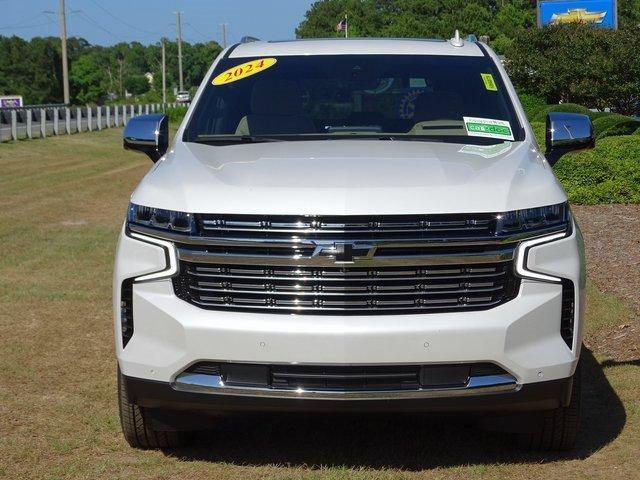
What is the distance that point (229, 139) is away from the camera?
19.2ft

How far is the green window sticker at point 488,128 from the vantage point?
5.78 m

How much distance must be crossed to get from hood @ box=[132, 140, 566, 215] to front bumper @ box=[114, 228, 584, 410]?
0.25 metres

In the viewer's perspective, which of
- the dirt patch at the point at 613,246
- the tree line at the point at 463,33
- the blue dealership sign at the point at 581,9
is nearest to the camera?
the dirt patch at the point at 613,246

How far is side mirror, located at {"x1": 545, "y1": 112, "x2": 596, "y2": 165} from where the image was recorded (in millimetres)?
5836

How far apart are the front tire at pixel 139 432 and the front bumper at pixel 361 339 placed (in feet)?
1.16

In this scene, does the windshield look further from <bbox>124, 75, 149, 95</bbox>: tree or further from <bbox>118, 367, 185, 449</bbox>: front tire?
<bbox>124, 75, 149, 95</bbox>: tree

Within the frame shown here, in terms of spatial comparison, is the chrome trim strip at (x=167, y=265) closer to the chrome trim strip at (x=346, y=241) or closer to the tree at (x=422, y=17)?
the chrome trim strip at (x=346, y=241)

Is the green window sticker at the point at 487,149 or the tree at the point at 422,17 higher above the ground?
the tree at the point at 422,17

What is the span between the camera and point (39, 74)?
131125mm

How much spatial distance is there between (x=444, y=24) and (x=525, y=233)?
365 feet

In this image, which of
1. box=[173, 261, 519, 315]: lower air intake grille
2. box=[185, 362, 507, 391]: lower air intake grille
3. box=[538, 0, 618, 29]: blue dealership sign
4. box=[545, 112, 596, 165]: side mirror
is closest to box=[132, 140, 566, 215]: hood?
box=[173, 261, 519, 315]: lower air intake grille

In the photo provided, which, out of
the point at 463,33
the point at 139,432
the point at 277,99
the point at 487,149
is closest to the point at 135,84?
the point at 463,33

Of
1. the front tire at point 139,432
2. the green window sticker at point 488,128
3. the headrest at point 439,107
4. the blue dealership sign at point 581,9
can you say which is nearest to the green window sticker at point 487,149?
the green window sticker at point 488,128

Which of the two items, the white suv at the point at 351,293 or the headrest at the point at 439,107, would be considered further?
the headrest at the point at 439,107
